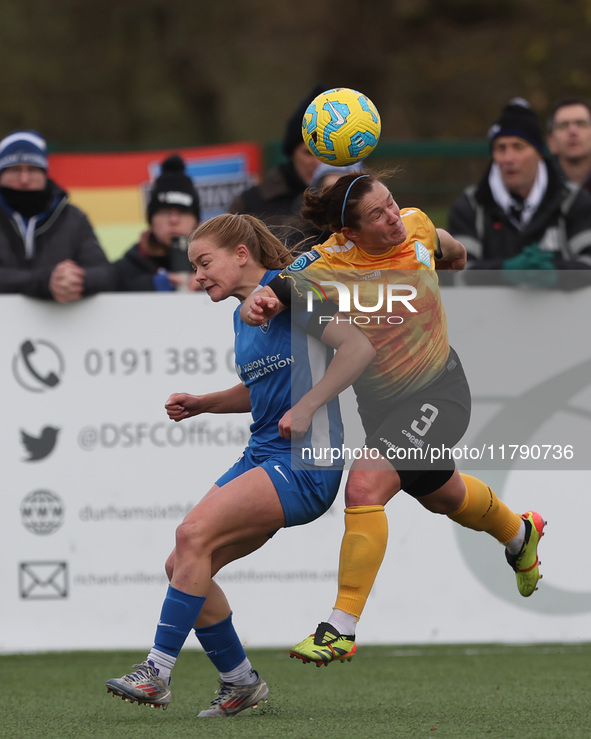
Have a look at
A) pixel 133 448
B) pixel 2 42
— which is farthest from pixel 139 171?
pixel 2 42

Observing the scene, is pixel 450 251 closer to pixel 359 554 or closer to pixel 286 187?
pixel 359 554

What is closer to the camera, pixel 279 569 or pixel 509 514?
pixel 509 514

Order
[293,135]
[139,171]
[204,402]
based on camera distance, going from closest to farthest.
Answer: [204,402], [293,135], [139,171]

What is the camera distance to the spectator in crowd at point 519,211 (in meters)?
7.50

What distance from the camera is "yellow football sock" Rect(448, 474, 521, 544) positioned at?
219 inches

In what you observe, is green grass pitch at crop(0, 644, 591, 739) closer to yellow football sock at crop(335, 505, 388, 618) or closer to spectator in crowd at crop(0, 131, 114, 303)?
yellow football sock at crop(335, 505, 388, 618)

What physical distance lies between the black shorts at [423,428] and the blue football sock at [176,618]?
887 millimetres

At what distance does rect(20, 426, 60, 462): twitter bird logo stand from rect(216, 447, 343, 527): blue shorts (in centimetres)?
252

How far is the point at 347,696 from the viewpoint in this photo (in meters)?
6.14

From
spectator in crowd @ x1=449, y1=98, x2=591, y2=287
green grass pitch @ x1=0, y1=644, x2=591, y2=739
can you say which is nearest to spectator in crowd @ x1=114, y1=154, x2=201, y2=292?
spectator in crowd @ x1=449, y1=98, x2=591, y2=287

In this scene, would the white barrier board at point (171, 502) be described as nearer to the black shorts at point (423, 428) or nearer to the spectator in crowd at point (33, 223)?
the spectator in crowd at point (33, 223)

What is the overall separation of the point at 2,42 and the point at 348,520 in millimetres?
15016

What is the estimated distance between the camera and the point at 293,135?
26.8ft

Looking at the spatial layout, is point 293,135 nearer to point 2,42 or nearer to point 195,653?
point 195,653
